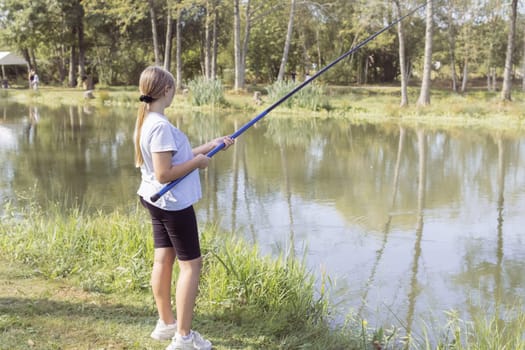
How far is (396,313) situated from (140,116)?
2.30 m

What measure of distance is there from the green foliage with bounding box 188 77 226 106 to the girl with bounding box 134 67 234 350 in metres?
19.1

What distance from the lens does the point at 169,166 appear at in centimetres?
285

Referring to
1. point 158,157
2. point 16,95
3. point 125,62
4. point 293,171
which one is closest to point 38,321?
point 158,157

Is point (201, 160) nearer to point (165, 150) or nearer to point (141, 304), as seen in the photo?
point (165, 150)

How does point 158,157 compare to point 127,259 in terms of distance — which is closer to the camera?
point 158,157

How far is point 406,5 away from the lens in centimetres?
2258

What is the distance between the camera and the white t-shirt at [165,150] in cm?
283

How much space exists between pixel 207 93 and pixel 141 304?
1869 cm

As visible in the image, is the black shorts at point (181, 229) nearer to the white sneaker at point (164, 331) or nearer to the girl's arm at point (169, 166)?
the girl's arm at point (169, 166)

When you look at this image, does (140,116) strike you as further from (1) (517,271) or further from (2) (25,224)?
(1) (517,271)

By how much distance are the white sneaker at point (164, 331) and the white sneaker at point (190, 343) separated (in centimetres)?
14

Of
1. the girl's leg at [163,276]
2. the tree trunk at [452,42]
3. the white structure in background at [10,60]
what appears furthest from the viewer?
the white structure in background at [10,60]

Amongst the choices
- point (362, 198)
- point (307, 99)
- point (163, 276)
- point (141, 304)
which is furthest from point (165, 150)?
point (307, 99)

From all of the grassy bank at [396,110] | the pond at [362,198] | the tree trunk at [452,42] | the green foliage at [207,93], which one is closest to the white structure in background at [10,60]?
the grassy bank at [396,110]
